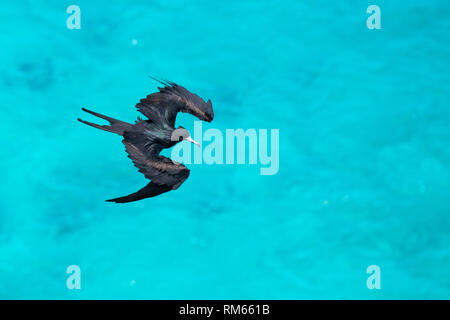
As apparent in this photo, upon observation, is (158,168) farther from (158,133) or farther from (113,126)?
(113,126)

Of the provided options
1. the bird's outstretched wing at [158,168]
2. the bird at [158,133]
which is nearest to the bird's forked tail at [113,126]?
the bird at [158,133]

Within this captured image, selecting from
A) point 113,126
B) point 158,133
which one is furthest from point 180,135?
point 113,126

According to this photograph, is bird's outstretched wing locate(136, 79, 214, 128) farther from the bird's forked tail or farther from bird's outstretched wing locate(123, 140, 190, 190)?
bird's outstretched wing locate(123, 140, 190, 190)

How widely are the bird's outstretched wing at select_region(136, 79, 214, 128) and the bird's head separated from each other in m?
0.21

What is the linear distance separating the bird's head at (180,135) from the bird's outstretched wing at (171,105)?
21 cm

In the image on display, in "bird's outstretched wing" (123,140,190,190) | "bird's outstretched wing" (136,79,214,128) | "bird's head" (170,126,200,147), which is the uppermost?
"bird's outstretched wing" (136,79,214,128)

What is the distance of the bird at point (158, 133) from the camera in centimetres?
1384

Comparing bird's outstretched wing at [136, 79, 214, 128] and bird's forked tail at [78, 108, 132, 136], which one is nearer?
bird's forked tail at [78, 108, 132, 136]

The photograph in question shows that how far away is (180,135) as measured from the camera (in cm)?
1492

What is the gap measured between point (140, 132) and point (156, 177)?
4.14 feet

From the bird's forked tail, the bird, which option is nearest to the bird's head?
the bird

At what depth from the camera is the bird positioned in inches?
545

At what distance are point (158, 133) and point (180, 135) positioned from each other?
0.53m
